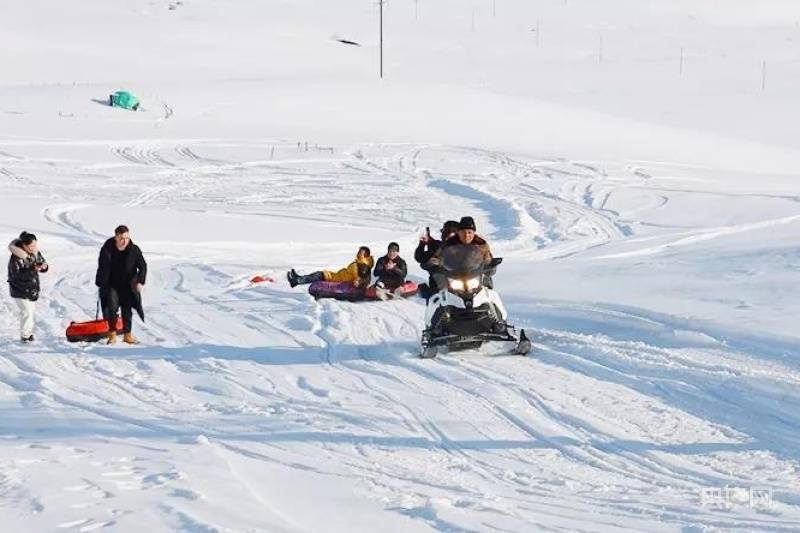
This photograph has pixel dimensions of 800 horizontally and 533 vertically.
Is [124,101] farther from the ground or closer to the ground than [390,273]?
farther from the ground

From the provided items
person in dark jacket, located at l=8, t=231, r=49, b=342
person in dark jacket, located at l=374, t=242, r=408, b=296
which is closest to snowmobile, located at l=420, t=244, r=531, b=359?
person in dark jacket, located at l=374, t=242, r=408, b=296

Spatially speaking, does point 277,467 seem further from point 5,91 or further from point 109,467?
point 5,91

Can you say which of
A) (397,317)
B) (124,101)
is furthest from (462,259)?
(124,101)

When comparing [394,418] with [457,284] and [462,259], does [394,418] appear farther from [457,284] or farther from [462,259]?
[462,259]

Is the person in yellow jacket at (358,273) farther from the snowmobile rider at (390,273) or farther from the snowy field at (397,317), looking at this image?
the snowy field at (397,317)

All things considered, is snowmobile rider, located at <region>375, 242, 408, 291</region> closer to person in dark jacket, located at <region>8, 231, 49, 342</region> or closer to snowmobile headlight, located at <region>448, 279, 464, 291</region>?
snowmobile headlight, located at <region>448, 279, 464, 291</region>

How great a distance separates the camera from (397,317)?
14125mm

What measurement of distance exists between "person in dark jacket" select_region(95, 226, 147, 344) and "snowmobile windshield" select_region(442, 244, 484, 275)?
10.6 ft

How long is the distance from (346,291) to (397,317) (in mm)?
1846

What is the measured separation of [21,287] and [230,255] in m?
10.2

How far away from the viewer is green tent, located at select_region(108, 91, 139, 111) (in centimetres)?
5275

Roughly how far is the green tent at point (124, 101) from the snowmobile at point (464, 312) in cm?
4346

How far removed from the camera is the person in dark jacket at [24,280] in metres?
12.5

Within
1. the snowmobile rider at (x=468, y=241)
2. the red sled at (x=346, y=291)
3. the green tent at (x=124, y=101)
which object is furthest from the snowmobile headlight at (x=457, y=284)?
the green tent at (x=124, y=101)
